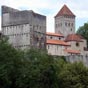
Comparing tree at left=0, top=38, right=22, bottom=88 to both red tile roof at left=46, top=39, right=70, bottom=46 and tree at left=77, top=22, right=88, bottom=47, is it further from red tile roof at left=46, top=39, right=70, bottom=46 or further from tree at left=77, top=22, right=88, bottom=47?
tree at left=77, top=22, right=88, bottom=47

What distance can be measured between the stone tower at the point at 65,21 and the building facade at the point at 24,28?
40.7 m

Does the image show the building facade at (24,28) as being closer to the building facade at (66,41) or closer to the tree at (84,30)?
the building facade at (66,41)

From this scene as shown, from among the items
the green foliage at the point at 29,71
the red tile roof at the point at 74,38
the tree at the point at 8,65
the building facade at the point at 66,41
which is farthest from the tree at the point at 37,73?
the red tile roof at the point at 74,38

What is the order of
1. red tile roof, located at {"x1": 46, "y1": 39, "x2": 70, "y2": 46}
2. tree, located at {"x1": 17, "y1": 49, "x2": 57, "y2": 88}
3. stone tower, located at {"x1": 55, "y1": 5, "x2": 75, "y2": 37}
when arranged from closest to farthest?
tree, located at {"x1": 17, "y1": 49, "x2": 57, "y2": 88}
red tile roof, located at {"x1": 46, "y1": 39, "x2": 70, "y2": 46}
stone tower, located at {"x1": 55, "y1": 5, "x2": 75, "y2": 37}

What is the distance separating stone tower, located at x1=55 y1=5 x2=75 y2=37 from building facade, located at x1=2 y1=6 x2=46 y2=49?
40.7 m

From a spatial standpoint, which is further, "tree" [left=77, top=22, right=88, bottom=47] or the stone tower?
the stone tower

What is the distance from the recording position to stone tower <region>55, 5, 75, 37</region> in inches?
5354

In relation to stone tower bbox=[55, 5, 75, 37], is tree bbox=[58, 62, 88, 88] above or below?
below

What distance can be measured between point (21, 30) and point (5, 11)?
4488 millimetres

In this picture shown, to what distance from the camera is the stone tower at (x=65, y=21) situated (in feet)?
446

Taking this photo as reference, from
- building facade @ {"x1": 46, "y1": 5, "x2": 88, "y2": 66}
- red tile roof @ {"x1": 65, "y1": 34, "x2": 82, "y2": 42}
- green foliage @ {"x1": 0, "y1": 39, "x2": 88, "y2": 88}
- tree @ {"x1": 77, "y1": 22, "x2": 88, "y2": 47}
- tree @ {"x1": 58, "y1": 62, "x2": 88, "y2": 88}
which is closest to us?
green foliage @ {"x1": 0, "y1": 39, "x2": 88, "y2": 88}

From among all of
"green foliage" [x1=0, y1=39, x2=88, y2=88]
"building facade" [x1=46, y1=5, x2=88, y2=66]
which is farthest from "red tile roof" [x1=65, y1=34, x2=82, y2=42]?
"green foliage" [x1=0, y1=39, x2=88, y2=88]

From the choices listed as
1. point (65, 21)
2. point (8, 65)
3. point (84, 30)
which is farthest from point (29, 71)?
point (65, 21)

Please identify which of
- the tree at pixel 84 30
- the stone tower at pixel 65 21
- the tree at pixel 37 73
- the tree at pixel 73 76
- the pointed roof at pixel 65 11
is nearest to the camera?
the tree at pixel 37 73
